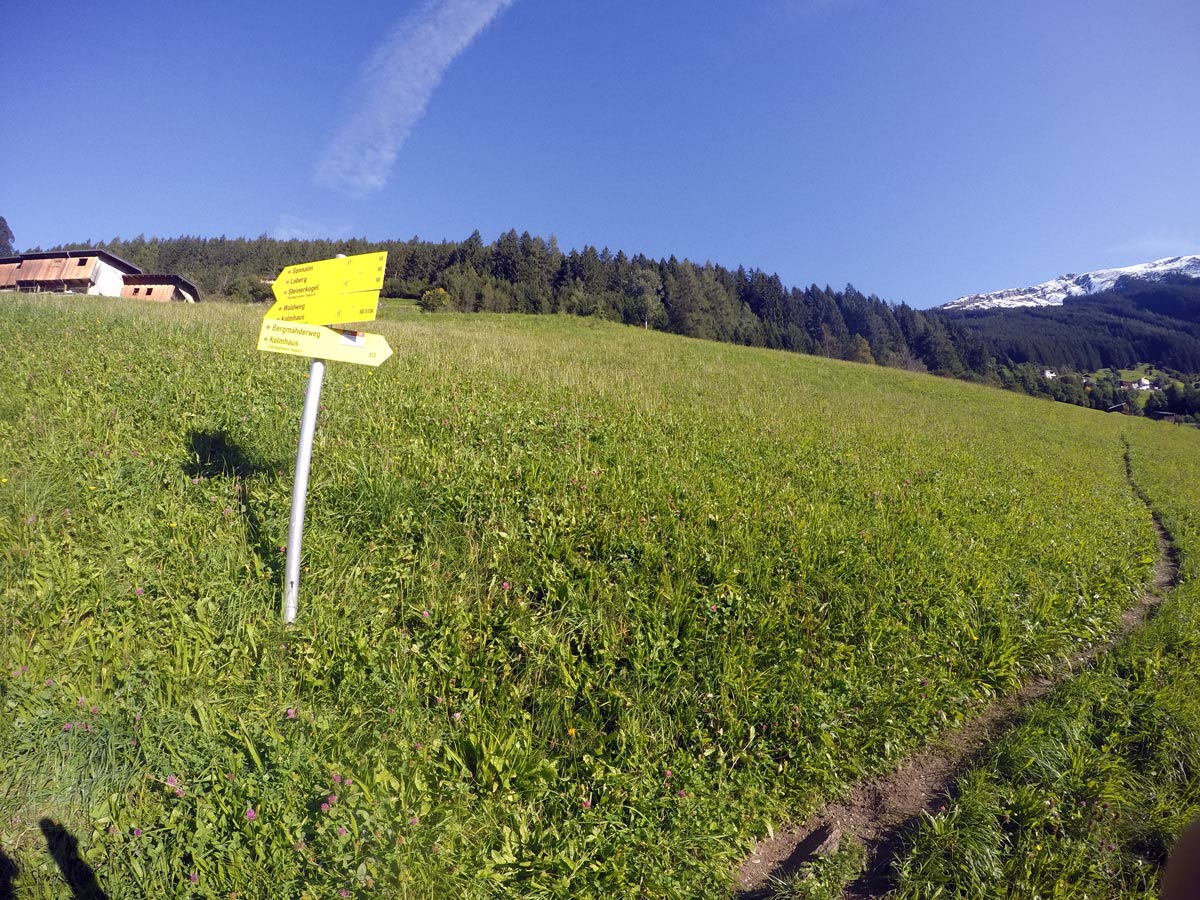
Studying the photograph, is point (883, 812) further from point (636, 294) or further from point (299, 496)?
point (636, 294)

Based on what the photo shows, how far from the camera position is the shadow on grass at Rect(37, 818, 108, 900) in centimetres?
219

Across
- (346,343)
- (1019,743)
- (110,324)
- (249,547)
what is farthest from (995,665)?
(110,324)

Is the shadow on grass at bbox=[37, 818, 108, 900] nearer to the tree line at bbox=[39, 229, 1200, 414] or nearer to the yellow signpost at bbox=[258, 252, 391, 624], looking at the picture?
the yellow signpost at bbox=[258, 252, 391, 624]

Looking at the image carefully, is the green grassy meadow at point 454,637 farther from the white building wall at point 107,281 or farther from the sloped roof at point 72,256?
the sloped roof at point 72,256

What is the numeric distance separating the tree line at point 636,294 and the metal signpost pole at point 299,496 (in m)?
45.0

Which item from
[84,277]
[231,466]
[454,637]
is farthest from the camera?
[84,277]

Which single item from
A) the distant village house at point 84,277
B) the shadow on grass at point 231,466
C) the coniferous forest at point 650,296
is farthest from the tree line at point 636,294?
the shadow on grass at point 231,466

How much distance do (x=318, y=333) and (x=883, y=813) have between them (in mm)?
4249

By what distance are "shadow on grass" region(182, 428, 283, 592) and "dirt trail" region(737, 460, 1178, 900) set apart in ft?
12.0

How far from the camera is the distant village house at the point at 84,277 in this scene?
38.8 meters

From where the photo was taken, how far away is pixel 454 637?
349 cm

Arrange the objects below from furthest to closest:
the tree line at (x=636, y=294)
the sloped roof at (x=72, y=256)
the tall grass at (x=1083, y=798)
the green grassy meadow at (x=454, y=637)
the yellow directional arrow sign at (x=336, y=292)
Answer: the tree line at (x=636, y=294), the sloped roof at (x=72, y=256), the yellow directional arrow sign at (x=336, y=292), the tall grass at (x=1083, y=798), the green grassy meadow at (x=454, y=637)

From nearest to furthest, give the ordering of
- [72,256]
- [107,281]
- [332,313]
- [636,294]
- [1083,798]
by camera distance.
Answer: [1083,798] < [332,313] < [72,256] < [107,281] < [636,294]

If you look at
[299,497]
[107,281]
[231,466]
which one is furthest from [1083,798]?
[107,281]
